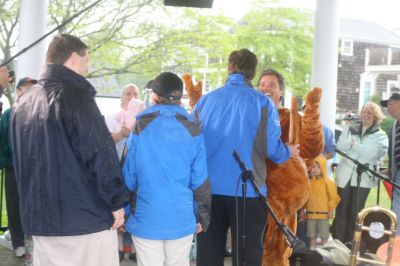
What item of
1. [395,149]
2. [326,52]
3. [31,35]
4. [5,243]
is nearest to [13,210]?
[5,243]

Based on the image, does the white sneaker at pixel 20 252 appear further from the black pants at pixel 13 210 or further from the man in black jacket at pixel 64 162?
the man in black jacket at pixel 64 162

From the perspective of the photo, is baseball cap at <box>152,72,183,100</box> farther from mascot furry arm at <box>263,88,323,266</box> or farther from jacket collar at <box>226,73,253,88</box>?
mascot furry arm at <box>263,88,323,266</box>

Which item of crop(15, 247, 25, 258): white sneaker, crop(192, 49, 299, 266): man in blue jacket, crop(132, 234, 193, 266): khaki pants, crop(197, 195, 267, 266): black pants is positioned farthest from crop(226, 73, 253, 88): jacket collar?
crop(15, 247, 25, 258): white sneaker

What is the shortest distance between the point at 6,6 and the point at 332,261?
12245 millimetres

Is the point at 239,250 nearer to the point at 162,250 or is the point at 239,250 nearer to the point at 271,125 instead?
the point at 162,250

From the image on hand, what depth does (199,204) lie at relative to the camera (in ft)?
10.1

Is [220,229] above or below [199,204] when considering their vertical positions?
below

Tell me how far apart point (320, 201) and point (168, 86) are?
11.7ft

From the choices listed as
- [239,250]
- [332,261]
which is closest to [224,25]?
[332,261]

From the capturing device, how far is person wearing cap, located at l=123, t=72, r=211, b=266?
2.94 m

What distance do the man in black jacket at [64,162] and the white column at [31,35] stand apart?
3.73 m

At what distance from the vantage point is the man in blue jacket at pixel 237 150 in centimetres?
320

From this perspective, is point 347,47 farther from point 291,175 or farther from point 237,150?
point 237,150

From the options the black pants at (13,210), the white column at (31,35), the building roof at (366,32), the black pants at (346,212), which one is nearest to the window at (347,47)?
the building roof at (366,32)
